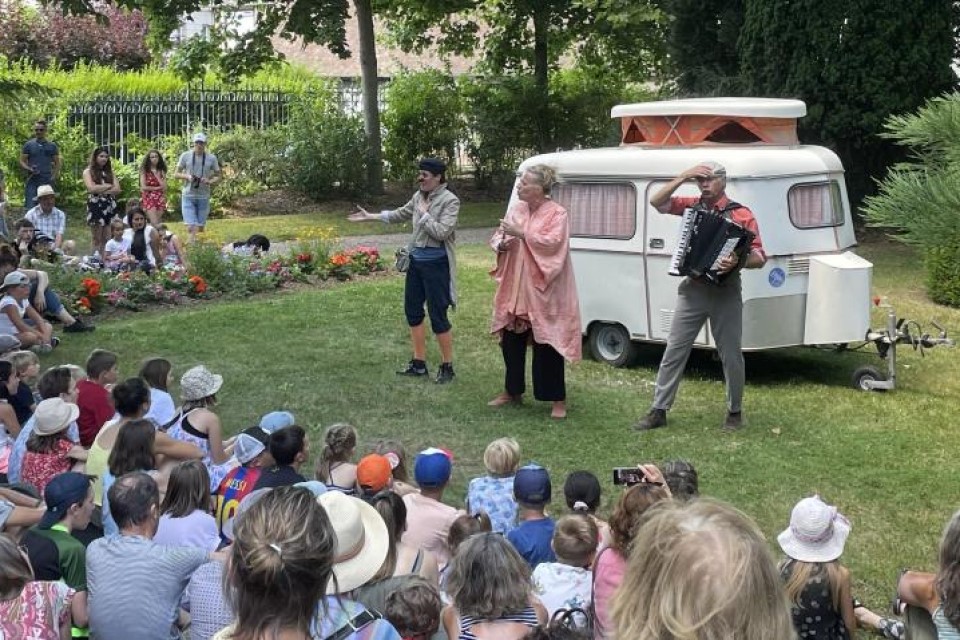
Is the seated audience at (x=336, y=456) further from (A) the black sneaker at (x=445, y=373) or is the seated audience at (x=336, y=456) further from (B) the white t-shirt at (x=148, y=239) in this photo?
(B) the white t-shirt at (x=148, y=239)

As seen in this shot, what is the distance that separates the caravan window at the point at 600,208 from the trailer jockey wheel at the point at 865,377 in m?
2.18

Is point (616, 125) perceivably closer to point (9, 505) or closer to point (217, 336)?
point (217, 336)

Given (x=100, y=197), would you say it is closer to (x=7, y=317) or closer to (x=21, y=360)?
(x=7, y=317)

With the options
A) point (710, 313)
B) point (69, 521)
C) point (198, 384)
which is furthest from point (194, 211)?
point (69, 521)

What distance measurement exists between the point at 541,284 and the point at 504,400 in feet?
3.30

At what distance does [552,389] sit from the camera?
→ 970cm

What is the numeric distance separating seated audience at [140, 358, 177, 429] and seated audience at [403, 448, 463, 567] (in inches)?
76.5

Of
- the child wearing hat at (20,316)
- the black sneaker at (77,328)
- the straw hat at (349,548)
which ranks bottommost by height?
the black sneaker at (77,328)

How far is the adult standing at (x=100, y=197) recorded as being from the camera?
17547mm

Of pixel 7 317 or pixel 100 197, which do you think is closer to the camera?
pixel 7 317

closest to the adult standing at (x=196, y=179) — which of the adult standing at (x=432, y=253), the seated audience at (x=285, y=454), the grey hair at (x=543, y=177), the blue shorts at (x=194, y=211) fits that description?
the blue shorts at (x=194, y=211)

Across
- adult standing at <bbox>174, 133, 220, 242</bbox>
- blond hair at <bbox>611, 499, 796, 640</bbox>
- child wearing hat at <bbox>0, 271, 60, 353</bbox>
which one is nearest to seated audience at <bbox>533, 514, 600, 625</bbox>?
blond hair at <bbox>611, 499, 796, 640</bbox>

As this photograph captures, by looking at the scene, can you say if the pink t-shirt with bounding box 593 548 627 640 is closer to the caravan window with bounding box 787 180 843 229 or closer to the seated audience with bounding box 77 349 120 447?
the seated audience with bounding box 77 349 120 447

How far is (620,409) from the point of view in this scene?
9.97 metres
